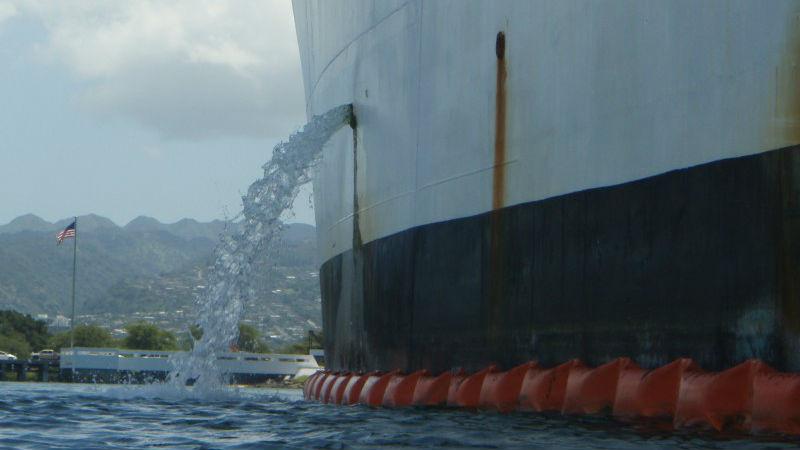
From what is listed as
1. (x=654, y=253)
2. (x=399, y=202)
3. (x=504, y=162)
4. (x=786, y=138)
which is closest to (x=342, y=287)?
(x=399, y=202)

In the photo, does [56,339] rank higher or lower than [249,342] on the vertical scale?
higher

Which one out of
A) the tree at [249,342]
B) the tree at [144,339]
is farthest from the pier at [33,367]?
the tree at [249,342]

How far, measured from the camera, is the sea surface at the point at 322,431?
7180 mm

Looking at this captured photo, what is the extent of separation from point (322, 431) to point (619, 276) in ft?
7.12

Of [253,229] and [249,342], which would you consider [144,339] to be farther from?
[253,229]

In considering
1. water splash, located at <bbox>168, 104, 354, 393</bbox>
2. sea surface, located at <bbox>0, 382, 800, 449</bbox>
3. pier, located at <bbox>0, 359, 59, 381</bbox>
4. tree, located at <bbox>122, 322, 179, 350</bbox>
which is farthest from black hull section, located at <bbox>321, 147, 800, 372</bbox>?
tree, located at <bbox>122, 322, 179, 350</bbox>

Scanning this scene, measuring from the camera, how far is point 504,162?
1016 cm

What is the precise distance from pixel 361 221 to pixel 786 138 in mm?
7319

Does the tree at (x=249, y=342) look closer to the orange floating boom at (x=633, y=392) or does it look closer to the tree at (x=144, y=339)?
the tree at (x=144, y=339)

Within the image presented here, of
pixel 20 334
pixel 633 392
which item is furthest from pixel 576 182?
pixel 20 334

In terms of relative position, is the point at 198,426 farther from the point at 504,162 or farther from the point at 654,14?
the point at 654,14

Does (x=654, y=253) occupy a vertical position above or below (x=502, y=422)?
above

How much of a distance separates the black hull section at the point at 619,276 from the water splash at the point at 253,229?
2.66m

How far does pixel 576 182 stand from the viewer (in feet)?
29.8
